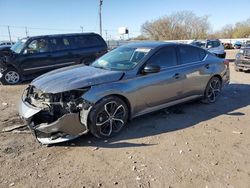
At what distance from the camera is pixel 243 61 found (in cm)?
1254

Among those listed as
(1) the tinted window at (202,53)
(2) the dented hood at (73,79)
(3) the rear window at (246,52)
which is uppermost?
(1) the tinted window at (202,53)

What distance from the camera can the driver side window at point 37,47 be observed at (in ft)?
35.3

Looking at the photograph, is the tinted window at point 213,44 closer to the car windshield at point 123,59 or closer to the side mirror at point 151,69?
the car windshield at point 123,59

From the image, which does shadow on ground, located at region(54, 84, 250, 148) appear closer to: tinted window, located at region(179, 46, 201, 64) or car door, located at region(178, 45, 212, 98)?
car door, located at region(178, 45, 212, 98)

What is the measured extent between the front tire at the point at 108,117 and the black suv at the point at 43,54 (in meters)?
5.23

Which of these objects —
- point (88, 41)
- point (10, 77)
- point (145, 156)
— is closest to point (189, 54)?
point (145, 156)

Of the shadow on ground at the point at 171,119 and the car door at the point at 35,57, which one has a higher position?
the car door at the point at 35,57

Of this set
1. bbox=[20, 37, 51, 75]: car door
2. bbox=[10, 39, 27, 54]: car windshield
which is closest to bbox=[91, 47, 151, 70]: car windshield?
bbox=[20, 37, 51, 75]: car door

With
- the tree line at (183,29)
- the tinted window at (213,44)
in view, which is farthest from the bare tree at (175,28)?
the tinted window at (213,44)

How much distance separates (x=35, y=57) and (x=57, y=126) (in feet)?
23.8

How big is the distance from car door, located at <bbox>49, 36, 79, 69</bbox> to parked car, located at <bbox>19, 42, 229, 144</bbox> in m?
5.70

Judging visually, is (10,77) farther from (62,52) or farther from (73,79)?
(73,79)

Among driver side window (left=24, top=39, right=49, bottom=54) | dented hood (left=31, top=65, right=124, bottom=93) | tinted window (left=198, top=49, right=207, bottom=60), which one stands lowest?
dented hood (left=31, top=65, right=124, bottom=93)

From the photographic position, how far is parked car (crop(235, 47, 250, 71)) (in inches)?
487
